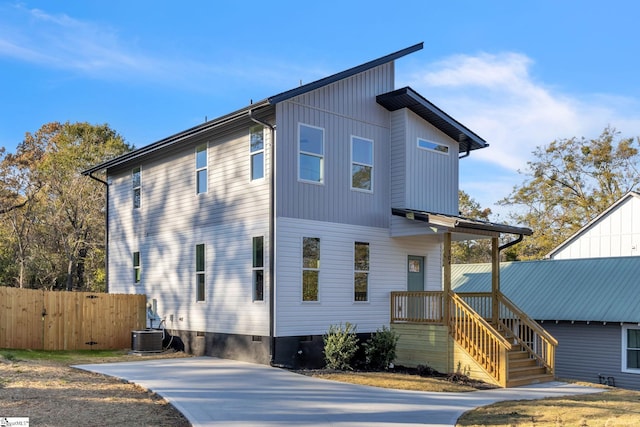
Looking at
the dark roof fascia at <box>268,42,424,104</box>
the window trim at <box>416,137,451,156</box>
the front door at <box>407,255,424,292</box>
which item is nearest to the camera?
the dark roof fascia at <box>268,42,424,104</box>

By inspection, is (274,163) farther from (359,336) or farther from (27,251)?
(27,251)

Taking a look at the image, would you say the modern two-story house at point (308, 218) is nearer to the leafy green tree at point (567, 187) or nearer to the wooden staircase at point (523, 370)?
the wooden staircase at point (523, 370)

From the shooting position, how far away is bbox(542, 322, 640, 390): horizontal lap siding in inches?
746

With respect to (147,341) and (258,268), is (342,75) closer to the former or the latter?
(258,268)

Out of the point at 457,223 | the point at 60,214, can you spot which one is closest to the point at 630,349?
the point at 457,223

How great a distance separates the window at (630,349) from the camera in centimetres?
1869

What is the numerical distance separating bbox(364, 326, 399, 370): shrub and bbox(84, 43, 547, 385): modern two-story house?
2.58 ft

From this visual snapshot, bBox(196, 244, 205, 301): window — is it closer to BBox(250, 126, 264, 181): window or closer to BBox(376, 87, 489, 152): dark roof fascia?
BBox(250, 126, 264, 181): window

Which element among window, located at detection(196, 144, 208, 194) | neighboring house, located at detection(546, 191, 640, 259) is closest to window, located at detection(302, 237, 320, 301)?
window, located at detection(196, 144, 208, 194)

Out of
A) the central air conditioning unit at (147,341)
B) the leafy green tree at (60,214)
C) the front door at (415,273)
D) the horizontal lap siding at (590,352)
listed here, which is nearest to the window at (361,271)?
the front door at (415,273)

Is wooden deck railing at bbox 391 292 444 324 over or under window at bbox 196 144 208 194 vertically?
under

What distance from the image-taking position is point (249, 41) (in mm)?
16891

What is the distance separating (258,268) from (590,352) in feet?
38.8

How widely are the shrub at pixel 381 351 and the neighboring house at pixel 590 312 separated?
604 centimetres
